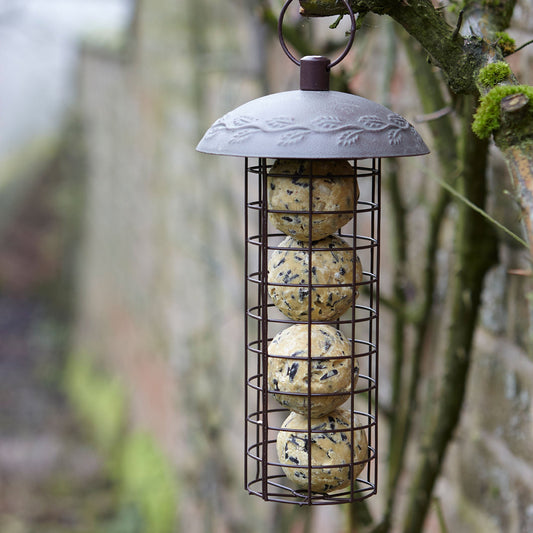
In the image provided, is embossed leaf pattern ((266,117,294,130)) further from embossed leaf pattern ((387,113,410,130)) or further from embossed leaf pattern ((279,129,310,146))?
embossed leaf pattern ((387,113,410,130))

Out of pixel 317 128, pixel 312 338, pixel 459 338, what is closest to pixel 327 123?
pixel 317 128

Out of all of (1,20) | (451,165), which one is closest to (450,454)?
(451,165)

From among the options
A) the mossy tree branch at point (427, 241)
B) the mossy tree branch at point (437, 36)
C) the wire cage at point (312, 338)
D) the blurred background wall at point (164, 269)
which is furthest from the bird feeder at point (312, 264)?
the mossy tree branch at point (427, 241)

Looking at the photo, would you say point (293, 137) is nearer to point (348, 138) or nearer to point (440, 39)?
point (348, 138)

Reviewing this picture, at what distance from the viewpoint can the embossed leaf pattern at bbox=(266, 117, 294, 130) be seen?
1.30 meters

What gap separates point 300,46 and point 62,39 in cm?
966

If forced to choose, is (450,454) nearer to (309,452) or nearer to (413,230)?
(413,230)

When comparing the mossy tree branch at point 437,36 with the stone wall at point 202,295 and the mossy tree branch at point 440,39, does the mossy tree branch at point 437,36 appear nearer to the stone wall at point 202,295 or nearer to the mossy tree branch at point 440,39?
the mossy tree branch at point 440,39

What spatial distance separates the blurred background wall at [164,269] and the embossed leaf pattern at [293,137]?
494 mm

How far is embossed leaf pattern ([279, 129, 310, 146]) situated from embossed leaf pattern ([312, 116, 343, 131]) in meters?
0.02

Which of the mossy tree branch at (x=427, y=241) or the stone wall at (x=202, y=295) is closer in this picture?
the mossy tree branch at (x=427, y=241)

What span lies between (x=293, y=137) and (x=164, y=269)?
17.7ft

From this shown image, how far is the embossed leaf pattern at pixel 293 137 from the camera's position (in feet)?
4.17

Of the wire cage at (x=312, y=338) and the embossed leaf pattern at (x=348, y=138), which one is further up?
the embossed leaf pattern at (x=348, y=138)
